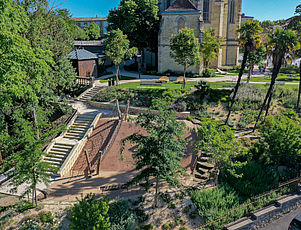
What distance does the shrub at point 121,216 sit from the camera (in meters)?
10.8

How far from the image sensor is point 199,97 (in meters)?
25.0

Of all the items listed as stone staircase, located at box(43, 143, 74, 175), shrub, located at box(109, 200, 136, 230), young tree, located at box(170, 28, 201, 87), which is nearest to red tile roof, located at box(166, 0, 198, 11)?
young tree, located at box(170, 28, 201, 87)

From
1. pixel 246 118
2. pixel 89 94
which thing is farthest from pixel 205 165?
pixel 89 94

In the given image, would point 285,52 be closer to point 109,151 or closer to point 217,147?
point 217,147

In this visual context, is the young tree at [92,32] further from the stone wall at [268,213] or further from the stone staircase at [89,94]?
the stone wall at [268,213]

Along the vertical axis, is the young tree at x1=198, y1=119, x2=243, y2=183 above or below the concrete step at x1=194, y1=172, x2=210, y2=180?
above

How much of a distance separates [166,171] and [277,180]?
304 inches

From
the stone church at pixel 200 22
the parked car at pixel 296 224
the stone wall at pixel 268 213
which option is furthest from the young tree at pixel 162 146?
the stone church at pixel 200 22

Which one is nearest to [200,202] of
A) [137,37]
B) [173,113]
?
[173,113]

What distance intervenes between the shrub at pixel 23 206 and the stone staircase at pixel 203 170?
9.98m

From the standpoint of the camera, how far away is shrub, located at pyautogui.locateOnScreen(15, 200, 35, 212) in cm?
1289

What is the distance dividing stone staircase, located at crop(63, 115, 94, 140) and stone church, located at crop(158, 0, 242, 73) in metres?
19.1

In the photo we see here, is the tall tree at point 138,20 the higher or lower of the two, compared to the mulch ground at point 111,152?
higher

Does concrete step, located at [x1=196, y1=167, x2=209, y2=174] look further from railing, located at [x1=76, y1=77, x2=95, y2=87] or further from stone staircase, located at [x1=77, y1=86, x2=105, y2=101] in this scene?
railing, located at [x1=76, y1=77, x2=95, y2=87]
